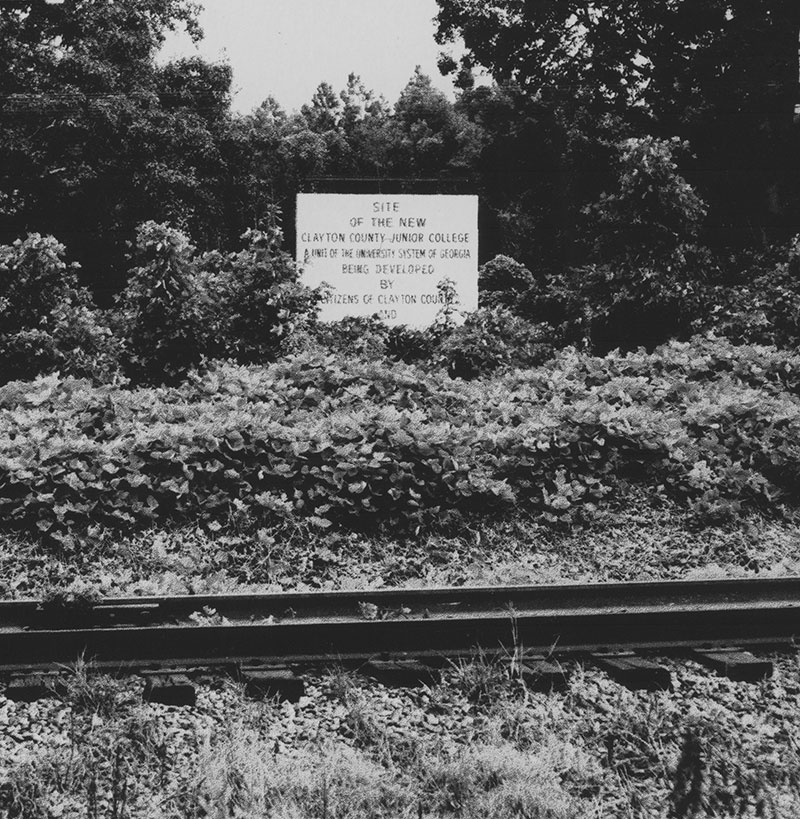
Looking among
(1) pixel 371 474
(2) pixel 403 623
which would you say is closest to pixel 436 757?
(2) pixel 403 623

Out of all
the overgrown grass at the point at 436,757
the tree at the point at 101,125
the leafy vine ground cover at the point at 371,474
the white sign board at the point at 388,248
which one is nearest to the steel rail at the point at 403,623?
the overgrown grass at the point at 436,757

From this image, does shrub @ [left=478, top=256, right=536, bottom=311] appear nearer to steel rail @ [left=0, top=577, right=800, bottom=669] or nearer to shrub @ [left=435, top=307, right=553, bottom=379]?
shrub @ [left=435, top=307, right=553, bottom=379]

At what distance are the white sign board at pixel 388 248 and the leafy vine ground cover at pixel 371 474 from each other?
857cm

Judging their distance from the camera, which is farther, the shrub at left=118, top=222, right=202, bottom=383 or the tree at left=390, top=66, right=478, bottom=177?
the tree at left=390, top=66, right=478, bottom=177

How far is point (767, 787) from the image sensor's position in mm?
3898

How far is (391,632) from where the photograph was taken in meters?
5.07

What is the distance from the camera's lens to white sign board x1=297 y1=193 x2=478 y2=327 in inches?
690

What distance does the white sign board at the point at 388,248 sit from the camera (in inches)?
690

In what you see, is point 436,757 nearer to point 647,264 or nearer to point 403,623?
point 403,623

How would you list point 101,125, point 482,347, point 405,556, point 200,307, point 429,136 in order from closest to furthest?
point 405,556 < point 200,307 < point 482,347 < point 101,125 < point 429,136

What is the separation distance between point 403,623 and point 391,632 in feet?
0.26

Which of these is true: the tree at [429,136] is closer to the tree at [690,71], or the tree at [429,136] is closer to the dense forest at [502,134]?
the dense forest at [502,134]

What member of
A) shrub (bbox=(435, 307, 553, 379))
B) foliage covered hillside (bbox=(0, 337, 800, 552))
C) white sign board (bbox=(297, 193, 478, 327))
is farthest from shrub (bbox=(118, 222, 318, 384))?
white sign board (bbox=(297, 193, 478, 327))

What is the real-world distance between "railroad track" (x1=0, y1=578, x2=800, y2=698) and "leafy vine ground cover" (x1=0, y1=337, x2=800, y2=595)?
1.00m
